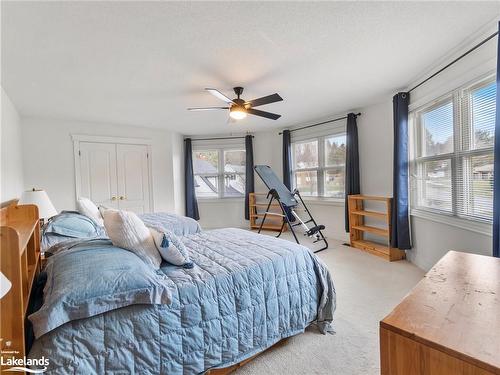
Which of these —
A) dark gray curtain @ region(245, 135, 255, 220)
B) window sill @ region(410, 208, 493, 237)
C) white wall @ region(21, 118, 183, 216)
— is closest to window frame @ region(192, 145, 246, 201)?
dark gray curtain @ region(245, 135, 255, 220)

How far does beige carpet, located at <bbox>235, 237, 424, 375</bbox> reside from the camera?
5.08 ft

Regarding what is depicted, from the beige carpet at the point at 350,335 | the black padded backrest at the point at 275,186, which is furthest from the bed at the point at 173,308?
the black padded backrest at the point at 275,186

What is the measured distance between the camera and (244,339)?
1.50m

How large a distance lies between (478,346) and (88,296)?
4.67 feet

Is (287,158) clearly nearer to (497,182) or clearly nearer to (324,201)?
(324,201)

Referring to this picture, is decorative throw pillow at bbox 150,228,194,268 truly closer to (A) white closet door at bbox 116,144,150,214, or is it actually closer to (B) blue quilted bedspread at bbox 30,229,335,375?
(B) blue quilted bedspread at bbox 30,229,335,375

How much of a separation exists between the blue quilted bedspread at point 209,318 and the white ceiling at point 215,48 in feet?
5.24

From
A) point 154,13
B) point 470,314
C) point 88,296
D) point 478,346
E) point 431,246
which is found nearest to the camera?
point 478,346

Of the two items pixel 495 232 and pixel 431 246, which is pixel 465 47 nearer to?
pixel 495 232

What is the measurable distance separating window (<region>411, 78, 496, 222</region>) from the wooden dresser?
1.58m

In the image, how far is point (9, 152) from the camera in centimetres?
288

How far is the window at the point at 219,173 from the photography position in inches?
236

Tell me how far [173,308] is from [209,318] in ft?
0.75

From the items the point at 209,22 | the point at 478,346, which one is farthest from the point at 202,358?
the point at 209,22
